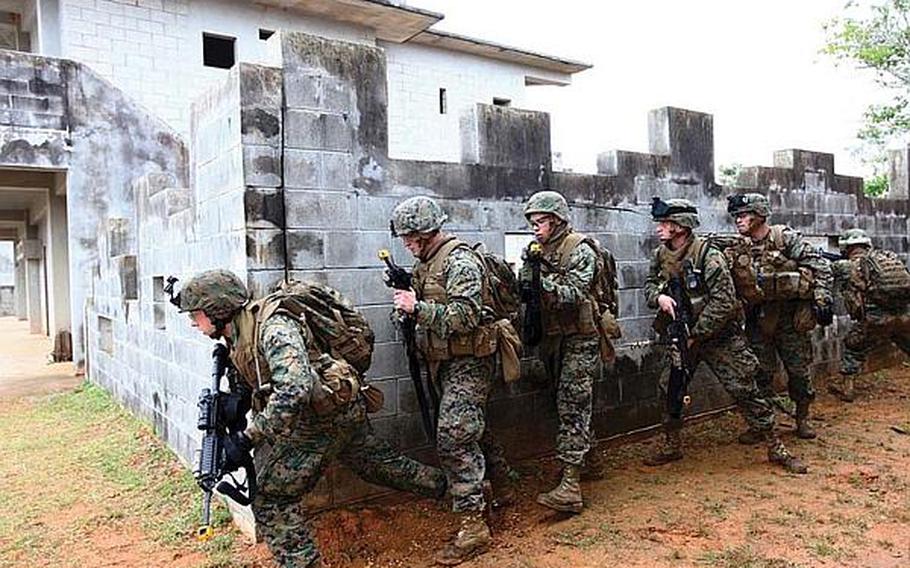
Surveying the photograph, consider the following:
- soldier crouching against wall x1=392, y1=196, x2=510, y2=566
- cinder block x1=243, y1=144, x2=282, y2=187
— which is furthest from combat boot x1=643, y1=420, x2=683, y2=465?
cinder block x1=243, y1=144, x2=282, y2=187

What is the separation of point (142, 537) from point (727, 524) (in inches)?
132

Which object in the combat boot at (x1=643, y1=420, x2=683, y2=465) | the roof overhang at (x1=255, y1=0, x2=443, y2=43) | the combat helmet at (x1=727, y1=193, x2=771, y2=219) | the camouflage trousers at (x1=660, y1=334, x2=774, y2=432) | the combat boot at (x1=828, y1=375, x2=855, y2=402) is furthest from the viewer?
the roof overhang at (x1=255, y1=0, x2=443, y2=43)

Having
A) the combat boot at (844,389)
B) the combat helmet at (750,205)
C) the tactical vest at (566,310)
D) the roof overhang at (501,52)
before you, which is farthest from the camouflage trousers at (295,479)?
the roof overhang at (501,52)

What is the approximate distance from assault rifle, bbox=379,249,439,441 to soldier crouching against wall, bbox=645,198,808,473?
1778 mm

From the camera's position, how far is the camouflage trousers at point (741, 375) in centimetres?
491

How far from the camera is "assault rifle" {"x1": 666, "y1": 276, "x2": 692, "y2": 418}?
4.87 metres

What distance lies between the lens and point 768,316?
5898 mm

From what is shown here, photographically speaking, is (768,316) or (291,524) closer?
(291,524)

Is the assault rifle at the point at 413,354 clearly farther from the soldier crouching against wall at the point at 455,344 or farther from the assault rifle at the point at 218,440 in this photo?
the assault rifle at the point at 218,440

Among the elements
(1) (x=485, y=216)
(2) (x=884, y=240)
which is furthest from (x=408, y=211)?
(2) (x=884, y=240)

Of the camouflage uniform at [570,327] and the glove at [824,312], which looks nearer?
the camouflage uniform at [570,327]

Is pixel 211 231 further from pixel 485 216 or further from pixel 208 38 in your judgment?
pixel 208 38

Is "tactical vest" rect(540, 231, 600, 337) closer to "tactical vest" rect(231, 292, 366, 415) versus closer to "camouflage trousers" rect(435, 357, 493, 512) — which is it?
"camouflage trousers" rect(435, 357, 493, 512)

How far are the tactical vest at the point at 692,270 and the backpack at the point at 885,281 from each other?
3.30 metres
